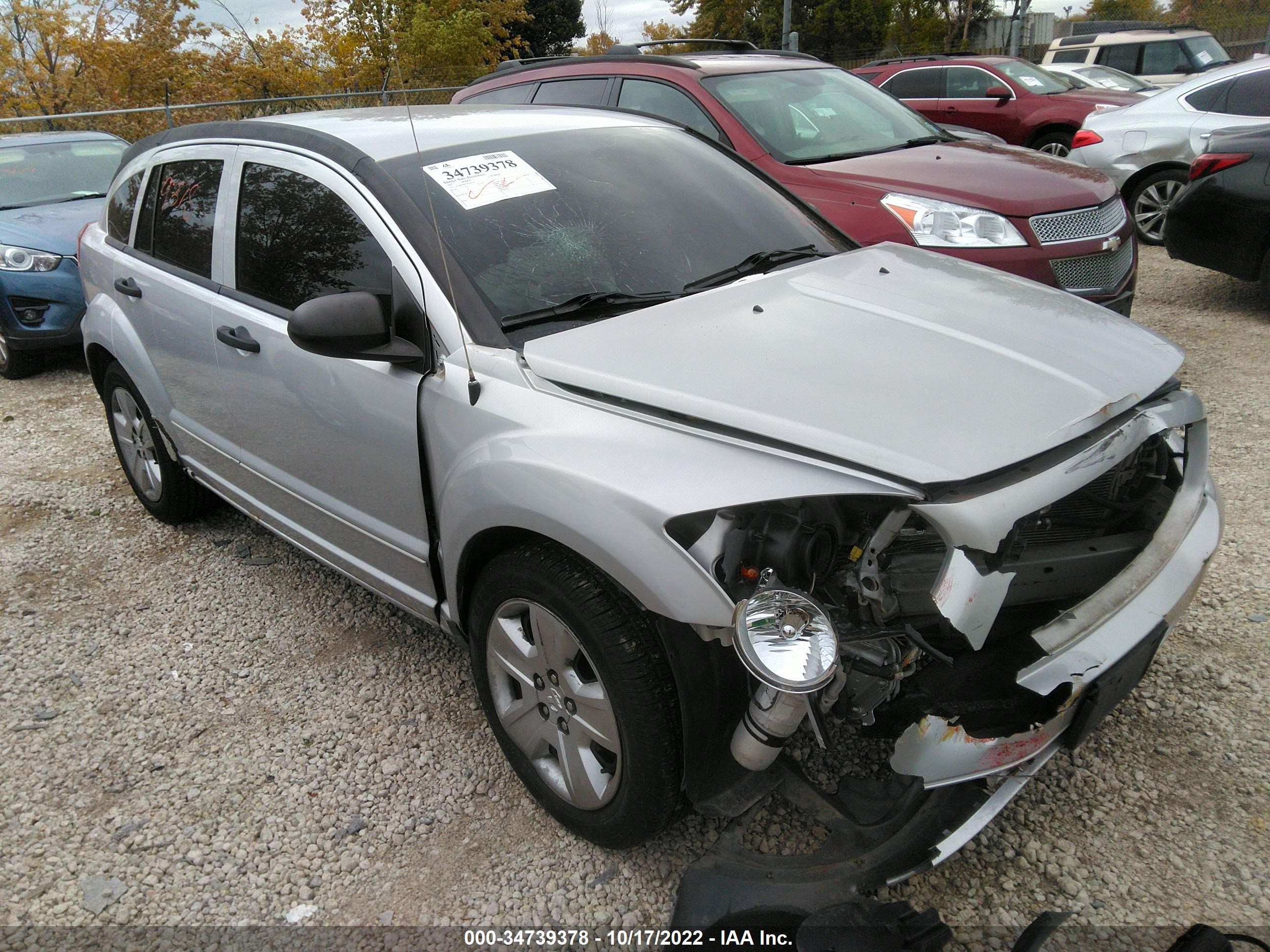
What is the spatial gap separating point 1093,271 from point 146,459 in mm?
5001

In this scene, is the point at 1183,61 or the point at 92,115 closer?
the point at 92,115

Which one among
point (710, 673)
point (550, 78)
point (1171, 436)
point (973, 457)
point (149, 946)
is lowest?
point (149, 946)

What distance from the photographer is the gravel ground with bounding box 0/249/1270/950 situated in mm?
2271

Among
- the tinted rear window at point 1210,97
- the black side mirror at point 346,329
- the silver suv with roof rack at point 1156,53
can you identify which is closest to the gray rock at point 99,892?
the black side mirror at point 346,329

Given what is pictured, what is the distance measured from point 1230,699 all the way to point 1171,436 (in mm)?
913

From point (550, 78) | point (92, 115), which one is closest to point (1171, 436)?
point (550, 78)

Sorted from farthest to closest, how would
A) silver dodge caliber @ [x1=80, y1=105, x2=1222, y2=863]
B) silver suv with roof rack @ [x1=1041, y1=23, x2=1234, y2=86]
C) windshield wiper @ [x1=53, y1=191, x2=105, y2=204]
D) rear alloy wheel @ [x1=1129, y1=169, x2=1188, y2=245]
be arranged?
silver suv with roof rack @ [x1=1041, y1=23, x2=1234, y2=86], rear alloy wheel @ [x1=1129, y1=169, x2=1188, y2=245], windshield wiper @ [x1=53, y1=191, x2=105, y2=204], silver dodge caliber @ [x1=80, y1=105, x2=1222, y2=863]

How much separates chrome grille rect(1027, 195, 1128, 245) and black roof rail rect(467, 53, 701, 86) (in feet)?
7.81

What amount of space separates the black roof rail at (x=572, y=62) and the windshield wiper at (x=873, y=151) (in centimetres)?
104

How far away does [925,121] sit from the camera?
616 centimetres

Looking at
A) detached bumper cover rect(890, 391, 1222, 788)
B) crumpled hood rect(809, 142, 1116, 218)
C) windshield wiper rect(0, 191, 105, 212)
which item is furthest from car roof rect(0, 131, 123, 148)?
detached bumper cover rect(890, 391, 1222, 788)

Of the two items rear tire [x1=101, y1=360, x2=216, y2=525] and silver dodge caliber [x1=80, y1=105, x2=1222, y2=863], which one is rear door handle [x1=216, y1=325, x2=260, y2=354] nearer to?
silver dodge caliber [x1=80, y1=105, x2=1222, y2=863]

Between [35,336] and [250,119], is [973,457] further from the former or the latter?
[35,336]

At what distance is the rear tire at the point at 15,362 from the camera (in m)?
6.96
